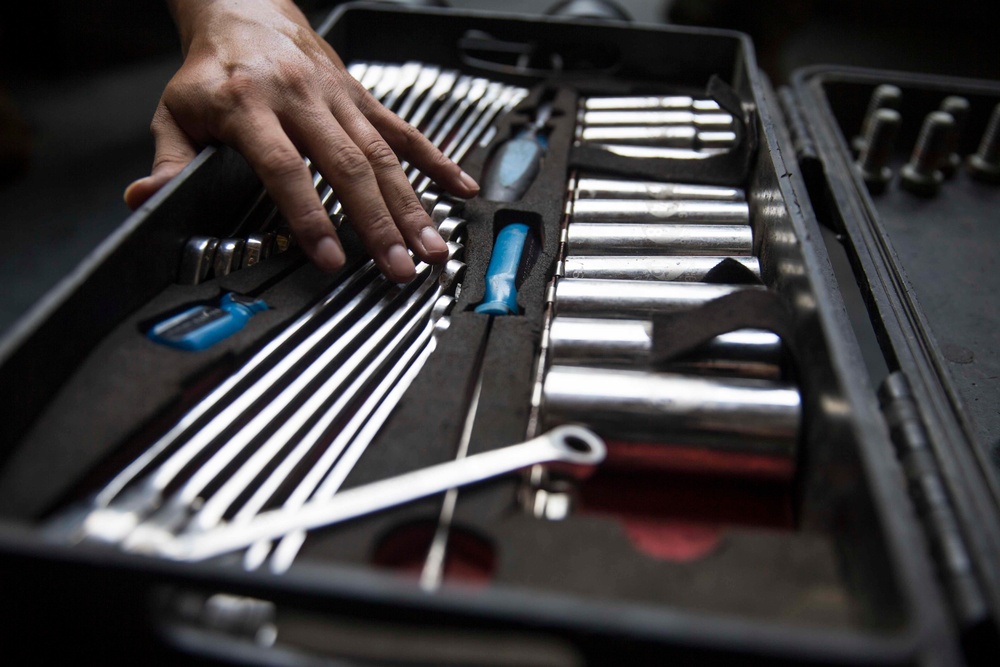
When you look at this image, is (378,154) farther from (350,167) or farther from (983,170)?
(983,170)

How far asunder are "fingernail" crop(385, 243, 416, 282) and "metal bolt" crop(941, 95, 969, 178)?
1101 mm

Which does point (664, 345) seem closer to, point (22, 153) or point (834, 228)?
point (834, 228)

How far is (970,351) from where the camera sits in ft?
3.50

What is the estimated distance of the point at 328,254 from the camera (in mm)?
913

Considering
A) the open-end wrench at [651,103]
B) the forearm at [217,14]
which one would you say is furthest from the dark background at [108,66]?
the open-end wrench at [651,103]

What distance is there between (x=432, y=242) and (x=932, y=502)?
0.64 metres

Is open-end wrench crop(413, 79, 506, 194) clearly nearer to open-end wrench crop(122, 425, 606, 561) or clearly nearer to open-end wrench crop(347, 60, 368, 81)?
open-end wrench crop(347, 60, 368, 81)

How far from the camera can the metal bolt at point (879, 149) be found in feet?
4.45

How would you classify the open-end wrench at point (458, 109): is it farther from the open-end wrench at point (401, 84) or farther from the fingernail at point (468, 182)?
the fingernail at point (468, 182)

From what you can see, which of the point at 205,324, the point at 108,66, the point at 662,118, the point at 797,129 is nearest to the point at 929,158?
the point at 797,129

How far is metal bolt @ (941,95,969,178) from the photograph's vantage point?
1425 mm

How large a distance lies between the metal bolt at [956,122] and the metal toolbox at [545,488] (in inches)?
16.7

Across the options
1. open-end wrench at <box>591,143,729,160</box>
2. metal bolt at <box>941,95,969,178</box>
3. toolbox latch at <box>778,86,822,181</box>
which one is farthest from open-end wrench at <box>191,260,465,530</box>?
metal bolt at <box>941,95,969,178</box>

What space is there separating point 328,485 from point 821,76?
1.38 meters
